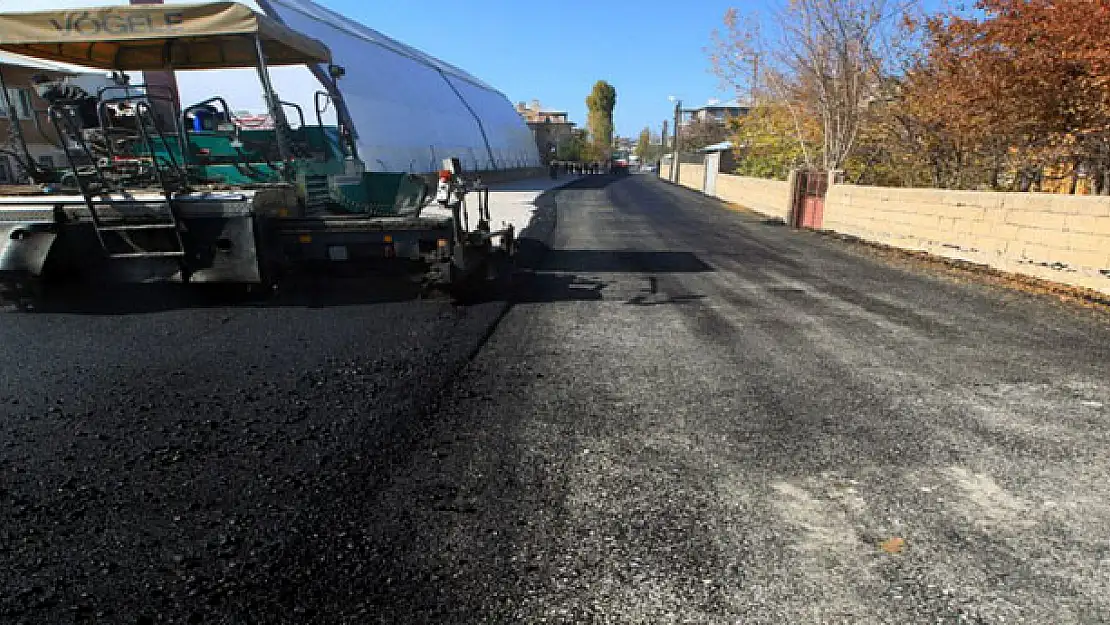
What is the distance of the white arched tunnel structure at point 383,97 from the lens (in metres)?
Result: 19.8

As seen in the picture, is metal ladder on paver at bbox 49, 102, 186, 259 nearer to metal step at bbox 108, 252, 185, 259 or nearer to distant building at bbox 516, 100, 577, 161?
metal step at bbox 108, 252, 185, 259

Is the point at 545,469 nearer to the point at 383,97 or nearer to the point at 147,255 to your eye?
the point at 147,255

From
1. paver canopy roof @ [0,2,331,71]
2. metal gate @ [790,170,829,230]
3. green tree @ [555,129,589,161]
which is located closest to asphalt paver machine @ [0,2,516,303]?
paver canopy roof @ [0,2,331,71]

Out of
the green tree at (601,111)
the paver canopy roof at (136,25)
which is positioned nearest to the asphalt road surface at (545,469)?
the paver canopy roof at (136,25)

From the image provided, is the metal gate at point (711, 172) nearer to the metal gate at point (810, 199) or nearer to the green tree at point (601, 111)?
the metal gate at point (810, 199)

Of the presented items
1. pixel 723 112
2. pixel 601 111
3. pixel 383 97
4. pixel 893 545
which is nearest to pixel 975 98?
pixel 893 545

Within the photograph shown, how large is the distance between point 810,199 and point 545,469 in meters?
13.9

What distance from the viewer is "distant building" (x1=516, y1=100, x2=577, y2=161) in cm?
7304

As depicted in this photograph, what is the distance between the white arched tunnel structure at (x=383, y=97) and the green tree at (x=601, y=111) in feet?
246

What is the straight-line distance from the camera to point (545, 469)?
2.96m

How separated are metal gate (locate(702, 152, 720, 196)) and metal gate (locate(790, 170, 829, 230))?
1503cm

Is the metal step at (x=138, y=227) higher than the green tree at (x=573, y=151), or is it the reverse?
the green tree at (x=573, y=151)

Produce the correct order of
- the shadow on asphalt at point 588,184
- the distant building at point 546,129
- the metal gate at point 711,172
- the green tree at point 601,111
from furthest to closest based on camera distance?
the green tree at point 601,111 → the distant building at point 546,129 → the shadow on asphalt at point 588,184 → the metal gate at point 711,172

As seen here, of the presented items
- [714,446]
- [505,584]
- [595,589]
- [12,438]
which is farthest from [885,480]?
[12,438]
